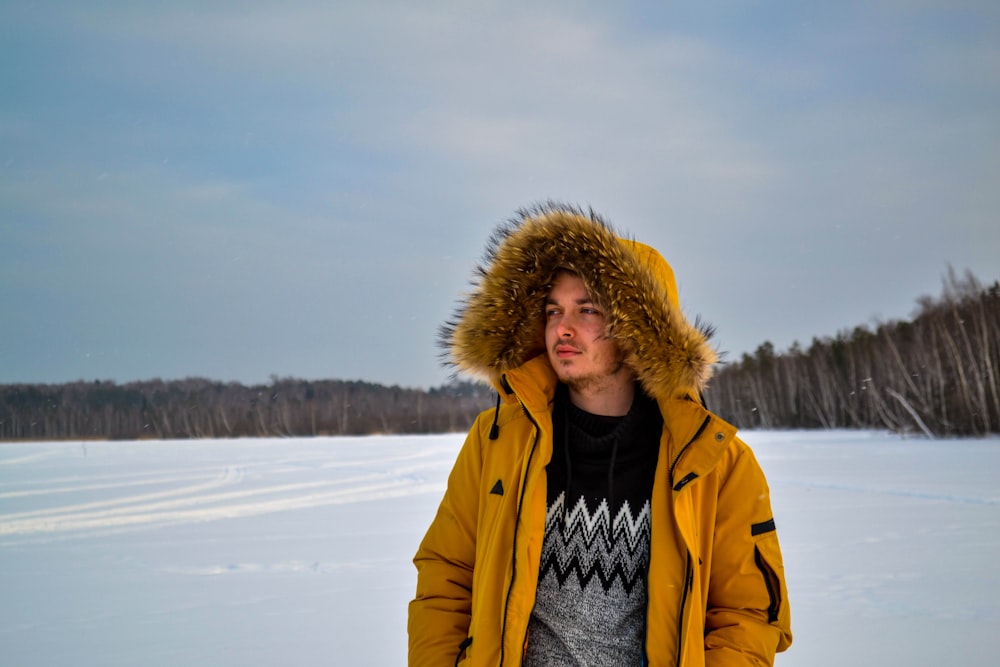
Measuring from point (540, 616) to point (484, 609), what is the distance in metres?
0.14

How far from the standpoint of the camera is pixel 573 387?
76.0 inches

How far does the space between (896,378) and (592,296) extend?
38.0 metres

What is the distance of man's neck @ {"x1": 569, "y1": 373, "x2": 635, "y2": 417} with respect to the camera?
6.29ft

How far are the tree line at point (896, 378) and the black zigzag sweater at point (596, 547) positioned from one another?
1435cm

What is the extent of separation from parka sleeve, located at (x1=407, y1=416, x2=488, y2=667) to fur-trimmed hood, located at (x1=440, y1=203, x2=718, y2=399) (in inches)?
10.5

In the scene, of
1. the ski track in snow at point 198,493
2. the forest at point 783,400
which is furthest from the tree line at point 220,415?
the ski track in snow at point 198,493

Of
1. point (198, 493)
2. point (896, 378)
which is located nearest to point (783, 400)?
point (896, 378)

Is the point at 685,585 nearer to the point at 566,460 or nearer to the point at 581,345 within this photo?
the point at 566,460

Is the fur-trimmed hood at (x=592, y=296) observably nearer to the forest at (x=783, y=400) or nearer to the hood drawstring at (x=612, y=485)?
the hood drawstring at (x=612, y=485)

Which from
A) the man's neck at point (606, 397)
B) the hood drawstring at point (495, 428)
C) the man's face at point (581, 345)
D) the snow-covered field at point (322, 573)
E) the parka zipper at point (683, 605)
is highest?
the man's face at point (581, 345)

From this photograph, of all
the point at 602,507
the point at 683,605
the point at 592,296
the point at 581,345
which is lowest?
the point at 683,605

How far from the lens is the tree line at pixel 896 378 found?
27.1 meters

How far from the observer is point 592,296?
1937mm

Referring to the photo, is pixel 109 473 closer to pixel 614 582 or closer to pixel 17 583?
pixel 17 583
